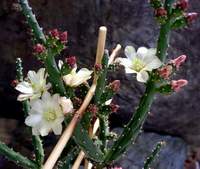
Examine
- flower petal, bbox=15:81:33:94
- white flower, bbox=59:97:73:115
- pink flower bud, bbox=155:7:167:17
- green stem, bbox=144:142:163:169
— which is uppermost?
pink flower bud, bbox=155:7:167:17

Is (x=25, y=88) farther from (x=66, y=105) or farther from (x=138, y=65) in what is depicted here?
(x=138, y=65)

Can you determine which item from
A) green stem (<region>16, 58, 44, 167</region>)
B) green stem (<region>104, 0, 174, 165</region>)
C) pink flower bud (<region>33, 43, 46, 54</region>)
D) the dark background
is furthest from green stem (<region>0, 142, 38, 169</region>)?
the dark background

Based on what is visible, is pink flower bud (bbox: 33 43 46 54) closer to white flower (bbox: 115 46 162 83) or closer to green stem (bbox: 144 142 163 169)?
white flower (bbox: 115 46 162 83)

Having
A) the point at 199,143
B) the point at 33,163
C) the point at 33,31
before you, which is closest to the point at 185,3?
the point at 33,31

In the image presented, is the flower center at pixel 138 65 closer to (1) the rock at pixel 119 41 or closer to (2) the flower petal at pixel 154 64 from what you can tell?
Answer: (2) the flower petal at pixel 154 64

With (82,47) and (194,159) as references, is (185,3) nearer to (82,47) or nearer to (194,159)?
(82,47)

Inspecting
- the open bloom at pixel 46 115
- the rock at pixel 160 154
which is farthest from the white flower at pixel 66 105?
the rock at pixel 160 154
